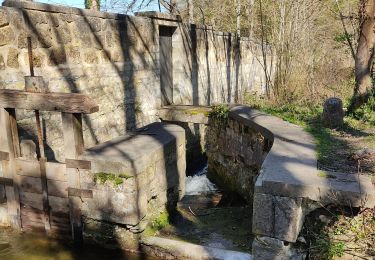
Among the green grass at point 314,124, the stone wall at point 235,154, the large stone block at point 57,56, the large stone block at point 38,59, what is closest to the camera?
the green grass at point 314,124

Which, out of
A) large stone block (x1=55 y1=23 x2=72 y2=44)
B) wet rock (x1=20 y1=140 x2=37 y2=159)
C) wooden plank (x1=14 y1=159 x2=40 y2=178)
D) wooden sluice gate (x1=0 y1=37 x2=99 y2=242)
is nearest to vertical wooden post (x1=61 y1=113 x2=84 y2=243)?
wooden sluice gate (x1=0 y1=37 x2=99 y2=242)

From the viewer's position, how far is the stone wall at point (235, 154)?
240 inches

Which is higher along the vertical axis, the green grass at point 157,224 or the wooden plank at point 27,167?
the wooden plank at point 27,167

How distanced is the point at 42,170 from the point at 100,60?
2.27 meters

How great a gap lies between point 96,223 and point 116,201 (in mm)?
435

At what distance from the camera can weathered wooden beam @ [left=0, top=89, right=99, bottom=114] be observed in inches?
157

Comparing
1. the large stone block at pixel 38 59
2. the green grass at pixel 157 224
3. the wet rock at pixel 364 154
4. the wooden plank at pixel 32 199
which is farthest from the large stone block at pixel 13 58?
the wet rock at pixel 364 154

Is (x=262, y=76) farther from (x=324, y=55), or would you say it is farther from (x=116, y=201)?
(x=116, y=201)

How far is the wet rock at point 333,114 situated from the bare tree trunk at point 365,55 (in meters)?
1.20

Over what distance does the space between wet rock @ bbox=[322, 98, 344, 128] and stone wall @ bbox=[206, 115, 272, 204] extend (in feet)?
3.86

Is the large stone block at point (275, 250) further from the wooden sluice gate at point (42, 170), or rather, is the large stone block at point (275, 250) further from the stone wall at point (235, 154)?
the stone wall at point (235, 154)

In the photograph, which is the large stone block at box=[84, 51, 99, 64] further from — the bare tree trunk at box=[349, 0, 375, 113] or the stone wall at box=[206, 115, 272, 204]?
the bare tree trunk at box=[349, 0, 375, 113]

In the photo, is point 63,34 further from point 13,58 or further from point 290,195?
point 290,195

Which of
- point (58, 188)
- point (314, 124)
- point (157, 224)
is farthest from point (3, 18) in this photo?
point (314, 124)
